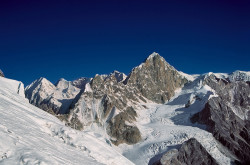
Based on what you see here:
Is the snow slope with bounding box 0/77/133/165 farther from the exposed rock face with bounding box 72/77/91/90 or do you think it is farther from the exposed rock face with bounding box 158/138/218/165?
the exposed rock face with bounding box 72/77/91/90

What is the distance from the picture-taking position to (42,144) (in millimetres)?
16031

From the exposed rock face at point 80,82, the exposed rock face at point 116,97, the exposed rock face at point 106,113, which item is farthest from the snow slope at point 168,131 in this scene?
the exposed rock face at point 80,82

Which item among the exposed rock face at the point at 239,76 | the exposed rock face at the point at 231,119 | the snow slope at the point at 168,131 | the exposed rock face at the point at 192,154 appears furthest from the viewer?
the exposed rock face at the point at 239,76

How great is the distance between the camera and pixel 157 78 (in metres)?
136

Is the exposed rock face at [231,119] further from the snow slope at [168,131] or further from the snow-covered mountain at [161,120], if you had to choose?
the snow slope at [168,131]

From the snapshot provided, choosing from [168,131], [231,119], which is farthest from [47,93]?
[231,119]

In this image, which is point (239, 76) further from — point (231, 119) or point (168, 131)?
point (168, 131)

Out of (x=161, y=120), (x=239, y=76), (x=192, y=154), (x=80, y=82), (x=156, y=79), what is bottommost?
(x=192, y=154)

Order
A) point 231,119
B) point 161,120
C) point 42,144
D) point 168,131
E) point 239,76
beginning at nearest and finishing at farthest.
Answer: point 42,144 → point 168,131 → point 231,119 → point 161,120 → point 239,76

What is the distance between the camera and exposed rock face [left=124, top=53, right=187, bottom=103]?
→ 123625 millimetres

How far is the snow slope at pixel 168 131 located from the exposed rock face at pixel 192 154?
2.62 metres

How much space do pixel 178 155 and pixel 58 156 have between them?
5140 cm

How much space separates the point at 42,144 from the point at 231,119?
8594 centimetres

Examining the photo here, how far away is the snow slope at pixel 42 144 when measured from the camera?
1323 cm
